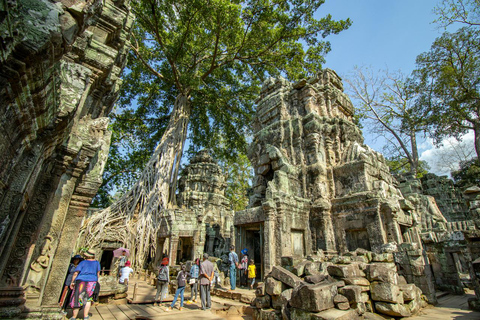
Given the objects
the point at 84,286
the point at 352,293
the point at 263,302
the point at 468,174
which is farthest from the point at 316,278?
the point at 468,174

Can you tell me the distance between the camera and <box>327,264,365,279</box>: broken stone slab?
4355mm

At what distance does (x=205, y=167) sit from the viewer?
17438 mm

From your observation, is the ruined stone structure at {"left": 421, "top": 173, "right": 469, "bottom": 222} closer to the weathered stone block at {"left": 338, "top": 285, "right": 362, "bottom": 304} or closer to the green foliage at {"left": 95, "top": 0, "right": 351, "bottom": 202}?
the green foliage at {"left": 95, "top": 0, "right": 351, "bottom": 202}

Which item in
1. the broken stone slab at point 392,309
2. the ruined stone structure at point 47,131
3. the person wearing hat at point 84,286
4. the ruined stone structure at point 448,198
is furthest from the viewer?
the ruined stone structure at point 448,198

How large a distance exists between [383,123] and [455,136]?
5061 millimetres

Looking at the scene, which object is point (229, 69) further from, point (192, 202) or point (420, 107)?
point (420, 107)

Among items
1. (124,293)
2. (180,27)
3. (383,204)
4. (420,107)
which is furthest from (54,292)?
(420,107)

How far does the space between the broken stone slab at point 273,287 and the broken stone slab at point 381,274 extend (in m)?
1.66

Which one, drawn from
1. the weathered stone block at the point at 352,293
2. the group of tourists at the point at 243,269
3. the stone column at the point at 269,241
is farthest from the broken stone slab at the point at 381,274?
the group of tourists at the point at 243,269

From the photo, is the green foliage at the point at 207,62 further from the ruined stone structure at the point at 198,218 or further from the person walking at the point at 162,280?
the person walking at the point at 162,280

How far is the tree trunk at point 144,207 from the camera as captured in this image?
10818 millimetres

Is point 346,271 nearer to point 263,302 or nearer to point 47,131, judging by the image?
point 263,302

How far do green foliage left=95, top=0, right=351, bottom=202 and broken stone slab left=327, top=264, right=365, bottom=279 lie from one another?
1040cm

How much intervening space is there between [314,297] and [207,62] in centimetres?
1651
